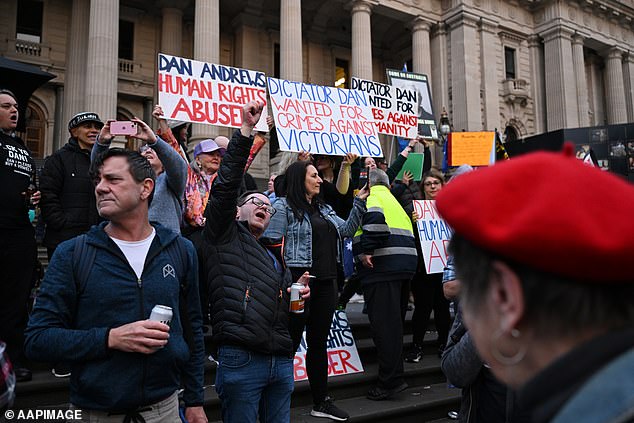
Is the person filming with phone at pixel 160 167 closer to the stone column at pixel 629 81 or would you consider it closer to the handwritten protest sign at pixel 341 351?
the handwritten protest sign at pixel 341 351

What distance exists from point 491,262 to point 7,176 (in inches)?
179

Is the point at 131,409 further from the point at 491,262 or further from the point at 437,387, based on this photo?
the point at 437,387

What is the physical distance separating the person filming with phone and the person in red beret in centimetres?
263

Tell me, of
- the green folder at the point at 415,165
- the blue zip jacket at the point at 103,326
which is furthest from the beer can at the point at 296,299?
the green folder at the point at 415,165

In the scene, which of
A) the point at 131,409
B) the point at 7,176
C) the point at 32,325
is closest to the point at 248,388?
the point at 131,409

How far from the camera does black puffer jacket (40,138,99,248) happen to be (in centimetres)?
461

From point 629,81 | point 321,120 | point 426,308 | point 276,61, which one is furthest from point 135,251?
point 629,81

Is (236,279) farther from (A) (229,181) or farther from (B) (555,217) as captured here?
(B) (555,217)

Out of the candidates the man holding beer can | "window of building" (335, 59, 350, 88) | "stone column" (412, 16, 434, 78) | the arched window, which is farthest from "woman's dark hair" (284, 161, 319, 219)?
"window of building" (335, 59, 350, 88)

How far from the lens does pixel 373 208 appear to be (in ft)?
16.3

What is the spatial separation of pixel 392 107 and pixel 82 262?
6312 millimetres

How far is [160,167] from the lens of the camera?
4574 mm

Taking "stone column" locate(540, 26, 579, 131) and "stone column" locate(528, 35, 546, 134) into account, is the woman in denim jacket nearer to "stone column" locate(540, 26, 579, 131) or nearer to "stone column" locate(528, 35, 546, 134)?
"stone column" locate(540, 26, 579, 131)

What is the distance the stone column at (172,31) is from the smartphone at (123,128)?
21341mm
